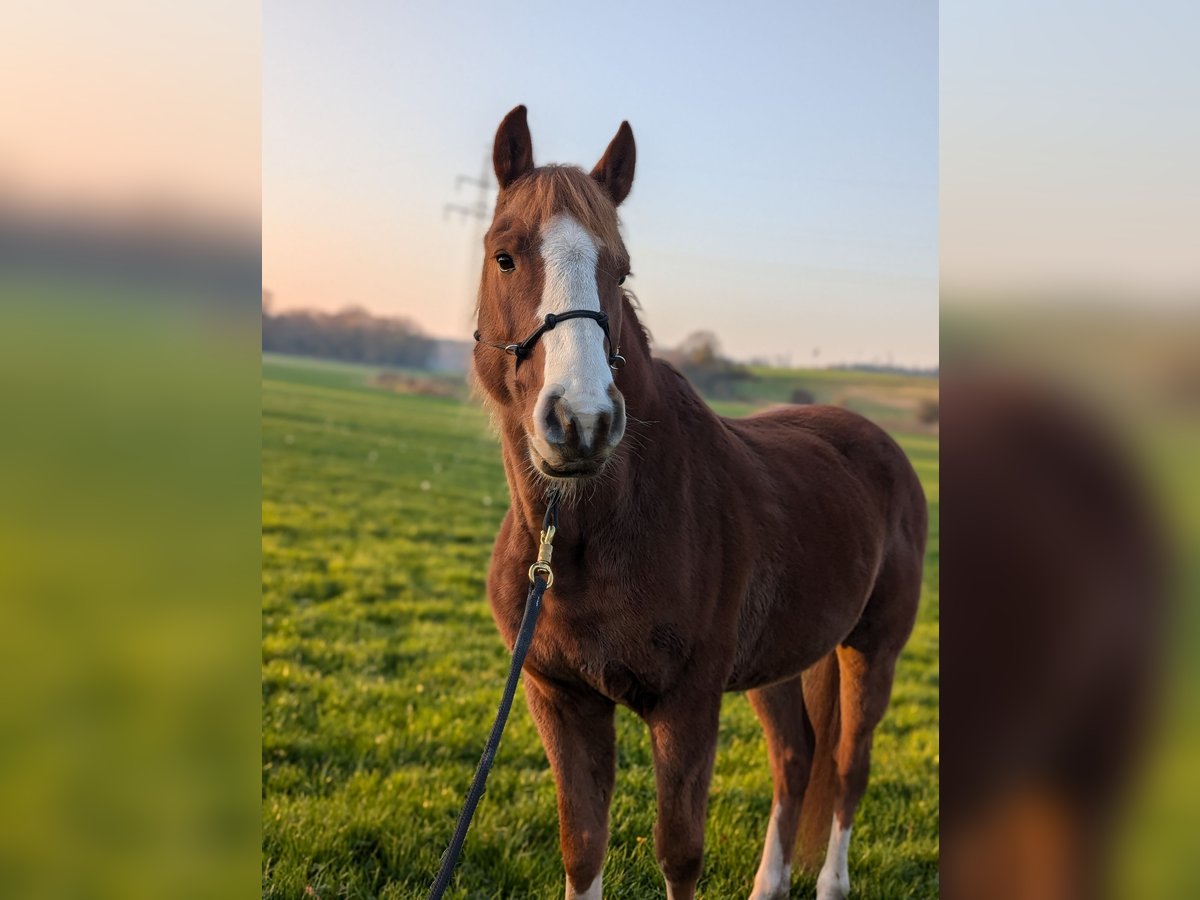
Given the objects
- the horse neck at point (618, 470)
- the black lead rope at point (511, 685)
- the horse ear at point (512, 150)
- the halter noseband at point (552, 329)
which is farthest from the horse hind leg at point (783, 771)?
the horse ear at point (512, 150)

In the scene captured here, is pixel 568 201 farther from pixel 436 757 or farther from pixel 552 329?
pixel 436 757

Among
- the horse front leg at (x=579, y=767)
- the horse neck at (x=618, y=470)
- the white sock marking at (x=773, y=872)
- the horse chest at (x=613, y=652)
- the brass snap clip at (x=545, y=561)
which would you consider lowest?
the white sock marking at (x=773, y=872)

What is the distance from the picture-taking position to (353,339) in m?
17.1

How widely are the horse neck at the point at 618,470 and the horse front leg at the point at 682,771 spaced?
58 cm

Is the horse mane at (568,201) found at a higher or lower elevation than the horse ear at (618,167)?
lower

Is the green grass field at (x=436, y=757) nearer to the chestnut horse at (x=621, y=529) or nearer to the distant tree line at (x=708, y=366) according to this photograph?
the chestnut horse at (x=621, y=529)

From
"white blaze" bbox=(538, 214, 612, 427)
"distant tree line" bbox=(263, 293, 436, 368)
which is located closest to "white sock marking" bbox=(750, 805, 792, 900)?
"white blaze" bbox=(538, 214, 612, 427)

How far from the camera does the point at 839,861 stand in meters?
3.57

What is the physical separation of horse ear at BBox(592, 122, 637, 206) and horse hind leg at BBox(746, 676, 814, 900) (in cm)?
217

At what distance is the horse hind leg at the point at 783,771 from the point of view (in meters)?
3.60

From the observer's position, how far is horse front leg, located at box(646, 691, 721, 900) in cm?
257

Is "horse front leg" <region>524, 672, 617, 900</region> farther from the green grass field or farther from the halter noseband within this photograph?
the halter noseband
